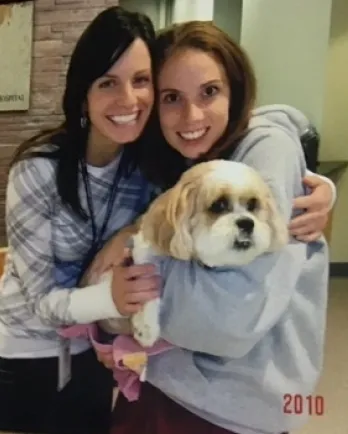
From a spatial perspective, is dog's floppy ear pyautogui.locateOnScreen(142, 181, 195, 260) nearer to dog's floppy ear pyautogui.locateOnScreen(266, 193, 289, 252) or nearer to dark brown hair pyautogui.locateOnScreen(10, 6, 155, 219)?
dog's floppy ear pyautogui.locateOnScreen(266, 193, 289, 252)

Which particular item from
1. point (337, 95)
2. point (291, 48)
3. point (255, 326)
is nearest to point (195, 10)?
point (291, 48)

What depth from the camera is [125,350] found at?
88 centimetres

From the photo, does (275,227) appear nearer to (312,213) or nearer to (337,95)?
(312,213)

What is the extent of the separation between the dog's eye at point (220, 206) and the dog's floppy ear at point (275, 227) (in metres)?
0.05

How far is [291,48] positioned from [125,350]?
0.61 meters

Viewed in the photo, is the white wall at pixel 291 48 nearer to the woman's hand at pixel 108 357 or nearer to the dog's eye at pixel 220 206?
the dog's eye at pixel 220 206

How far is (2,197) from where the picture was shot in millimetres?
1284

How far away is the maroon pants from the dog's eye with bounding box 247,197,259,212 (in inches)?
12.1

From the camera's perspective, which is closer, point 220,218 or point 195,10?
point 220,218

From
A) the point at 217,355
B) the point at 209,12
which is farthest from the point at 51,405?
the point at 209,12

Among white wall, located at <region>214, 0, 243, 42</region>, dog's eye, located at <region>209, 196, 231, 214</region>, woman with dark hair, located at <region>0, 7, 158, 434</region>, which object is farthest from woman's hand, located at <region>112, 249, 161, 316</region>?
white wall, located at <region>214, 0, 243, 42</region>

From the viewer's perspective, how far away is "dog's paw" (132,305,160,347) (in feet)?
2.75

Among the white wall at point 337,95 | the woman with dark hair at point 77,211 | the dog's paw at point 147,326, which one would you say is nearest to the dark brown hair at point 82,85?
the woman with dark hair at point 77,211

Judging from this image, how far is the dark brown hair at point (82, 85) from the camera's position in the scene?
930mm
